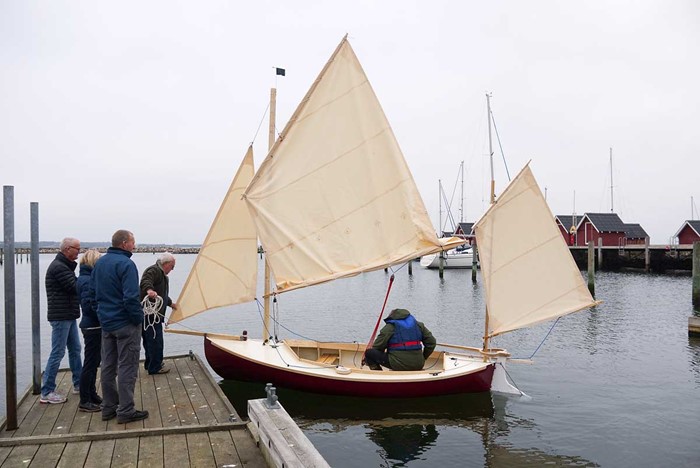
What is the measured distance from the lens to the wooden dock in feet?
19.1

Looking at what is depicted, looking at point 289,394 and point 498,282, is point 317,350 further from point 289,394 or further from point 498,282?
point 498,282

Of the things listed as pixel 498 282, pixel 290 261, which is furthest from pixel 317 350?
pixel 498 282

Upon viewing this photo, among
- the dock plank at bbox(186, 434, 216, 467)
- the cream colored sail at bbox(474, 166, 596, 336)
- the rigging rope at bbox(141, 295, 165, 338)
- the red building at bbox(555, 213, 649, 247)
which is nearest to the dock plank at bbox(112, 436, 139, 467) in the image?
the dock plank at bbox(186, 434, 216, 467)

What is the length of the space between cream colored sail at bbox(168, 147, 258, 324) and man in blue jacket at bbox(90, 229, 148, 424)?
176 inches

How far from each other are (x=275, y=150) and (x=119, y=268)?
4.45m

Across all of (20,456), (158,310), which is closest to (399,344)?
(158,310)

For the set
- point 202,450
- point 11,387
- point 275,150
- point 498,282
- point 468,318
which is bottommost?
point 468,318

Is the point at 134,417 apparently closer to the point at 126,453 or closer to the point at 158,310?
the point at 126,453

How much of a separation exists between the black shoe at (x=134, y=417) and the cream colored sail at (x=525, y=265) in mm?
7197

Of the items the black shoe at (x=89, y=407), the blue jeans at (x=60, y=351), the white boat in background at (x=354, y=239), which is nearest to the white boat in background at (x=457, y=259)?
the white boat in background at (x=354, y=239)

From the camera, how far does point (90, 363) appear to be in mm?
7621

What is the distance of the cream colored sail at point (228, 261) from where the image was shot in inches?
458

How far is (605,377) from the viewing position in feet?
48.2

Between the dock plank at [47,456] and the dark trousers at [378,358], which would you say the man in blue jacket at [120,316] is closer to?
the dock plank at [47,456]
